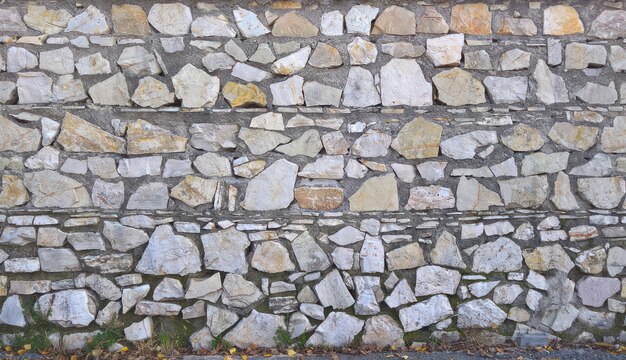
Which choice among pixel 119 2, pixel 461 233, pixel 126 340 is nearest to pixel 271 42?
pixel 119 2

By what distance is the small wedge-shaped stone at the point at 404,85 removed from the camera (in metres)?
3.95

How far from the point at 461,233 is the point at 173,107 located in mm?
2215

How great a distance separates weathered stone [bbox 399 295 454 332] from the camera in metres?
4.00

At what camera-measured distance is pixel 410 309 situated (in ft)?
13.1

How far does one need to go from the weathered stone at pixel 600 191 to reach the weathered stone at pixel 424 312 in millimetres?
1272

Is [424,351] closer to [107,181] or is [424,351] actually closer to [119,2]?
[107,181]

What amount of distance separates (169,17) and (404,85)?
1701mm

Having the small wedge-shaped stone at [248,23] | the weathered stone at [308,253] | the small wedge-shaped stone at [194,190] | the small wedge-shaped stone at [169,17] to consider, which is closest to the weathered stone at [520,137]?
the weathered stone at [308,253]

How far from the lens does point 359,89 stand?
12.9ft

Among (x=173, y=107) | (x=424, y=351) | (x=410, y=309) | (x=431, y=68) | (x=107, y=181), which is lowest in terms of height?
(x=424, y=351)

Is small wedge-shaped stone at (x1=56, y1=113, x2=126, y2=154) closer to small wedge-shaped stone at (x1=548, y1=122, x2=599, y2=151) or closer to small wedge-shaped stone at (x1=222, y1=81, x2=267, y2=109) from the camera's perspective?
small wedge-shaped stone at (x1=222, y1=81, x2=267, y2=109)


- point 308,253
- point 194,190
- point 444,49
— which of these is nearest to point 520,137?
point 444,49

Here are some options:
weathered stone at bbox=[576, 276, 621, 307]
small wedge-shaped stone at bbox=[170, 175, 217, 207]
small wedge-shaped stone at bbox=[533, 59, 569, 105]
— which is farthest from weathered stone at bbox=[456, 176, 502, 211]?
small wedge-shaped stone at bbox=[170, 175, 217, 207]

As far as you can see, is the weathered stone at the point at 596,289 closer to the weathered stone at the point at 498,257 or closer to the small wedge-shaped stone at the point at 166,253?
the weathered stone at the point at 498,257
